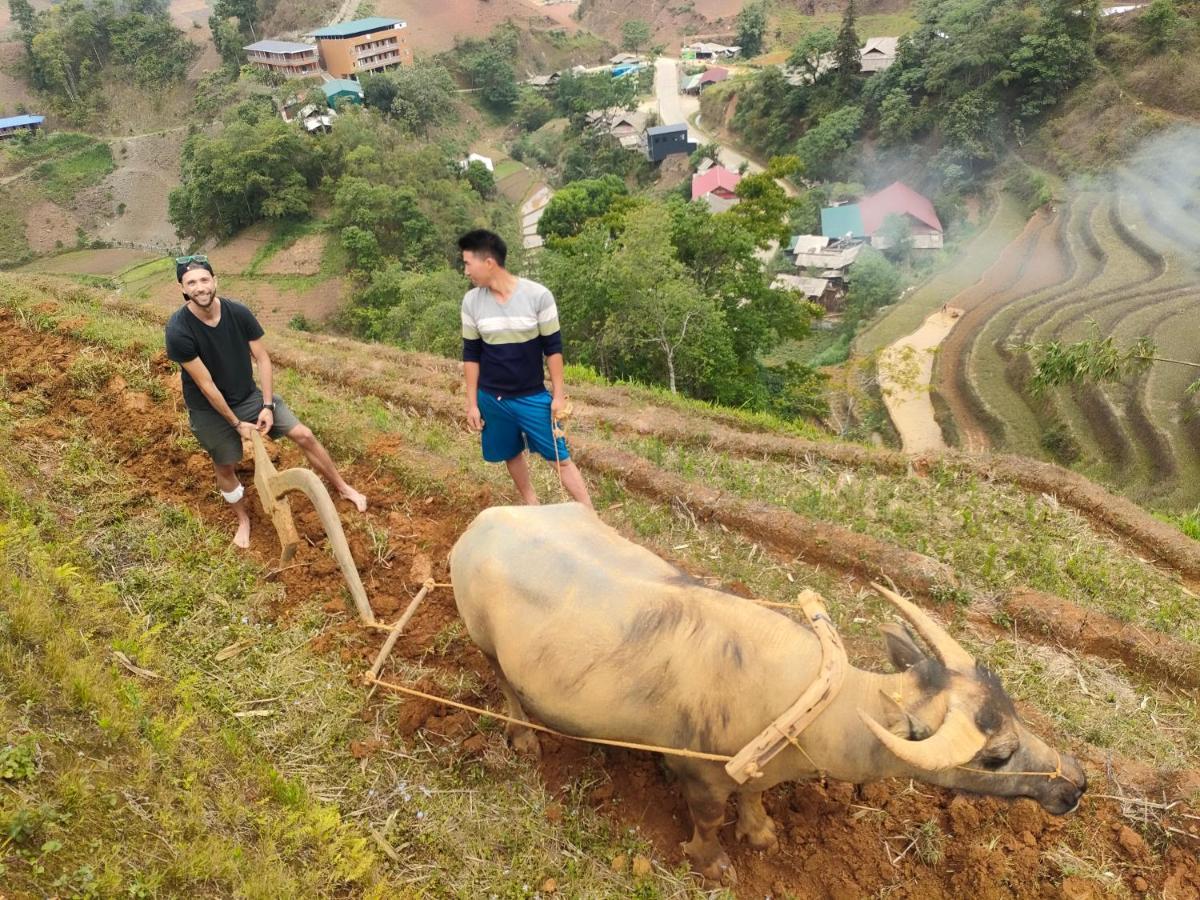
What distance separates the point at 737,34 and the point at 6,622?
90.5 metres

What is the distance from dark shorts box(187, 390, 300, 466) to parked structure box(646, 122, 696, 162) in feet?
183

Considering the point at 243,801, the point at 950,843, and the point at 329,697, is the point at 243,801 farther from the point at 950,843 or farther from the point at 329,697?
the point at 950,843

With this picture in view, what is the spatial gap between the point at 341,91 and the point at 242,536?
6403cm

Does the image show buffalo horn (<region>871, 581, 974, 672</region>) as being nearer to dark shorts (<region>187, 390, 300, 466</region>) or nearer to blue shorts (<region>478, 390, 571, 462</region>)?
blue shorts (<region>478, 390, 571, 462</region>)

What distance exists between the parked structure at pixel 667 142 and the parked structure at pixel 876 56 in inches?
516

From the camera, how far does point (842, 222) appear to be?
138ft

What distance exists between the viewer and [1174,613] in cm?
627

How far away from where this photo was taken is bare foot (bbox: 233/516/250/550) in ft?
17.5

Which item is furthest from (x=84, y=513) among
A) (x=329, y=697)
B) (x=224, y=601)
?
(x=329, y=697)

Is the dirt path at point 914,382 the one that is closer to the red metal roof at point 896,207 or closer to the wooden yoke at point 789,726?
the red metal roof at point 896,207

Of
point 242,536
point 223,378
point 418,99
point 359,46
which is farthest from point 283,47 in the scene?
point 242,536

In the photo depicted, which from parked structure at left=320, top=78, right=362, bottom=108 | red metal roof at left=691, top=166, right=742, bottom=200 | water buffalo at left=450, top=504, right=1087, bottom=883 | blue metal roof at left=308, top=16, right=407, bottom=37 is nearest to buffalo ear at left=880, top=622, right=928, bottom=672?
water buffalo at left=450, top=504, right=1087, bottom=883

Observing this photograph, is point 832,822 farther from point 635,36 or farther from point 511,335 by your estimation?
point 635,36

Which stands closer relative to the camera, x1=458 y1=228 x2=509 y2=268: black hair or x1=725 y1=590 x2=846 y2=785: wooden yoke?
x1=725 y1=590 x2=846 y2=785: wooden yoke
